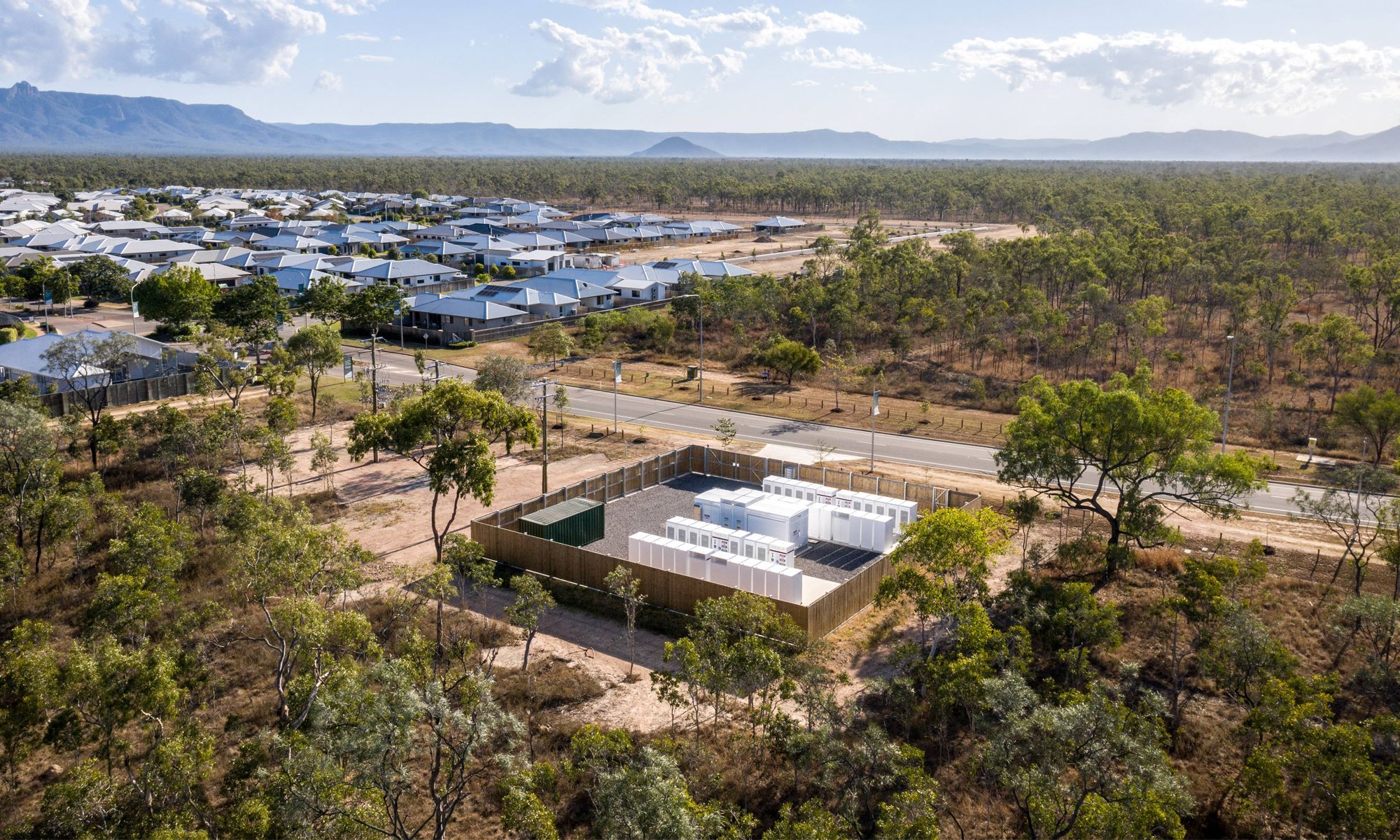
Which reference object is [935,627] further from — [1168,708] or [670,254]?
[670,254]

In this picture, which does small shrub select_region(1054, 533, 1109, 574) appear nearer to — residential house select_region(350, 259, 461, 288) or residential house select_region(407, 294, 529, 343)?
residential house select_region(407, 294, 529, 343)

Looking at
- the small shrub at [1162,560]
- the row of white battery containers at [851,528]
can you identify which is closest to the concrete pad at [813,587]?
the row of white battery containers at [851,528]

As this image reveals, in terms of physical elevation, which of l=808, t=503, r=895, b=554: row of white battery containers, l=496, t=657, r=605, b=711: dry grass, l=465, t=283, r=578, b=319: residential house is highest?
l=465, t=283, r=578, b=319: residential house

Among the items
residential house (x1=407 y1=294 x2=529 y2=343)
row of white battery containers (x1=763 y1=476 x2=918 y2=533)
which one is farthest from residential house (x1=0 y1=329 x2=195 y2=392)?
row of white battery containers (x1=763 y1=476 x2=918 y2=533)

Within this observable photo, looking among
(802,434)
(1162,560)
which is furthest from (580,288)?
(1162,560)

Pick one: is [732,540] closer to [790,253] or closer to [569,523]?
[569,523]

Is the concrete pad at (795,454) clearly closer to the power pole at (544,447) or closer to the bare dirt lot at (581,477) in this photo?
the bare dirt lot at (581,477)
